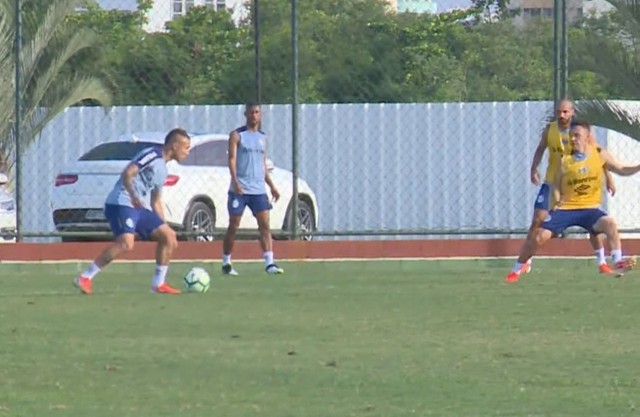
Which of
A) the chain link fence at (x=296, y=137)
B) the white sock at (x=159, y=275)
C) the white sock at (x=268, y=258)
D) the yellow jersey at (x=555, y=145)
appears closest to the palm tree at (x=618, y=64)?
the chain link fence at (x=296, y=137)

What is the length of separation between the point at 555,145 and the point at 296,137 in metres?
5.33


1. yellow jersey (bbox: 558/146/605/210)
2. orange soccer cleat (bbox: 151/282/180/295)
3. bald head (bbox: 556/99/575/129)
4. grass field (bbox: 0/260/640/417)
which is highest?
bald head (bbox: 556/99/575/129)

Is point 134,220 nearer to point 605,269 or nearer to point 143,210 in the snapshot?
point 143,210

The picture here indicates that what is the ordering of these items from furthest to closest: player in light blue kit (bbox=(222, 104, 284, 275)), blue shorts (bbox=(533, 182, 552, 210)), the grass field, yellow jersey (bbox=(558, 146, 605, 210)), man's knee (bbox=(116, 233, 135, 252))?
player in light blue kit (bbox=(222, 104, 284, 275)), blue shorts (bbox=(533, 182, 552, 210)), yellow jersey (bbox=(558, 146, 605, 210)), man's knee (bbox=(116, 233, 135, 252)), the grass field

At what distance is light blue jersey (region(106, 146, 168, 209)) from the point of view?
652 inches

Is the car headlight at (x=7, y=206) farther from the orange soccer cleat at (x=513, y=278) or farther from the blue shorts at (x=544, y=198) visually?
A: the orange soccer cleat at (x=513, y=278)

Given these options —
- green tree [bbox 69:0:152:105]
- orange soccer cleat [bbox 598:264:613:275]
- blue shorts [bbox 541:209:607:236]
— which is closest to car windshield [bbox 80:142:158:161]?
green tree [bbox 69:0:152:105]

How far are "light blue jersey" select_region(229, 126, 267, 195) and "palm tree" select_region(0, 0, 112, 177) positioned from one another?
399 cm

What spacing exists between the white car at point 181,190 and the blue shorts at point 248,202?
4336 mm

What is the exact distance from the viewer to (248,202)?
797 inches

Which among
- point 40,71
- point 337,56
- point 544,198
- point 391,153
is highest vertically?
point 337,56

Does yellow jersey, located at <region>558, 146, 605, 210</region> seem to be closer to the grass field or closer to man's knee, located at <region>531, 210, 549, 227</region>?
man's knee, located at <region>531, 210, 549, 227</region>

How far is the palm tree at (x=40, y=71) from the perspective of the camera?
2338 cm

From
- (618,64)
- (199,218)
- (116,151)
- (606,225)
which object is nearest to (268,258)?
(606,225)
